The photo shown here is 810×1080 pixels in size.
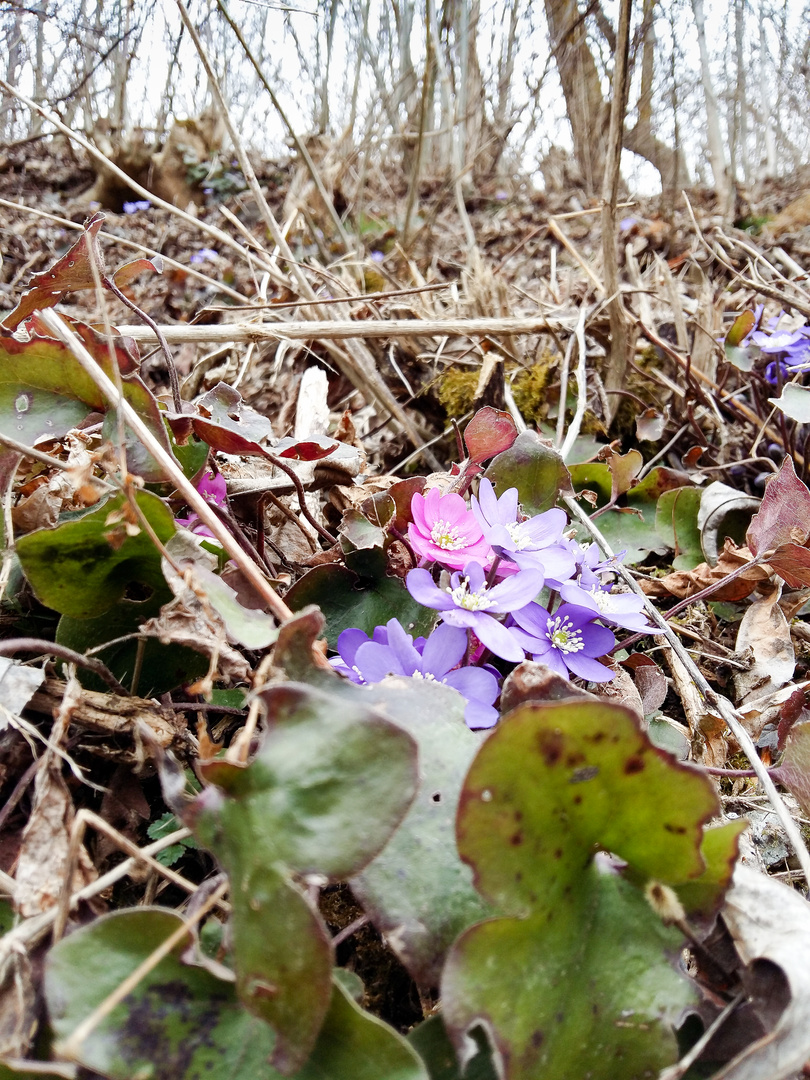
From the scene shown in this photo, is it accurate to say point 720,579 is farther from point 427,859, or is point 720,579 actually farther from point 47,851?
point 47,851

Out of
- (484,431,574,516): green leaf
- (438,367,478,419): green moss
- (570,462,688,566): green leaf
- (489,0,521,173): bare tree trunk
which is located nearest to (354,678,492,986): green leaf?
(484,431,574,516): green leaf

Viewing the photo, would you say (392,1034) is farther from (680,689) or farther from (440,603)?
(680,689)

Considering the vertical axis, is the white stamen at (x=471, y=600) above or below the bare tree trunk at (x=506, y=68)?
below

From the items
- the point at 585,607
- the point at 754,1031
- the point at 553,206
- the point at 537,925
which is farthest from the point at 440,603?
the point at 553,206

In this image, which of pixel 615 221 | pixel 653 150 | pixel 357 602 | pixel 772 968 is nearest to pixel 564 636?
pixel 357 602

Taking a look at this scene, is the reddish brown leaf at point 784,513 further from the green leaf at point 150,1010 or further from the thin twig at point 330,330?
the green leaf at point 150,1010

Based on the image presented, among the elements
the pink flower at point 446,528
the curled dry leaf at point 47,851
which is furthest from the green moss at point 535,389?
the curled dry leaf at point 47,851
